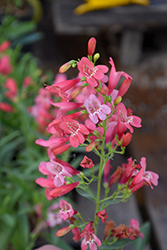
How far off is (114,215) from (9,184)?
1.28 feet

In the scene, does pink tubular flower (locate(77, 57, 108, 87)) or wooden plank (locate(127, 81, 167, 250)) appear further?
wooden plank (locate(127, 81, 167, 250))

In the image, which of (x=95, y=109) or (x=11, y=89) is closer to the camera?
(x=95, y=109)

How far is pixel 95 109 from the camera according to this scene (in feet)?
1.11

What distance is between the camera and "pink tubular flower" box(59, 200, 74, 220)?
14.2 inches

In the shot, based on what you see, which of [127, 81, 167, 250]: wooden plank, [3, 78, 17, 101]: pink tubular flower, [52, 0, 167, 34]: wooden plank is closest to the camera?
[3, 78, 17, 101]: pink tubular flower

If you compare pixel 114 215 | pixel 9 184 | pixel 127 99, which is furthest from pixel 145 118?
pixel 9 184

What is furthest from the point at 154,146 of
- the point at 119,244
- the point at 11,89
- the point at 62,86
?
the point at 62,86

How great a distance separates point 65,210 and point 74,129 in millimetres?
108

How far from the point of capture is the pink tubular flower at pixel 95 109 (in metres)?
0.33

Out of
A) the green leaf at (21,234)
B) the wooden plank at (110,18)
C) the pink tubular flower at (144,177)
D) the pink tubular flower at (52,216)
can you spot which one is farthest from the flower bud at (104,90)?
the wooden plank at (110,18)

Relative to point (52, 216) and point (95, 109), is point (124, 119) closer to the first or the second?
point (95, 109)

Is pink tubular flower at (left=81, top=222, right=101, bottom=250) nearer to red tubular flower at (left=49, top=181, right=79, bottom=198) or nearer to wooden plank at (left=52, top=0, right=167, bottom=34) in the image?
red tubular flower at (left=49, top=181, right=79, bottom=198)

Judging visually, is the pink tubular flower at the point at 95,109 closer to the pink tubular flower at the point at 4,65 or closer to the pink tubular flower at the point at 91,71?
the pink tubular flower at the point at 91,71

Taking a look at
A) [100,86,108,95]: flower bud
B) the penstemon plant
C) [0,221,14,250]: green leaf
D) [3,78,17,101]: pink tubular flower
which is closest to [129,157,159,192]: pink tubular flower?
the penstemon plant
